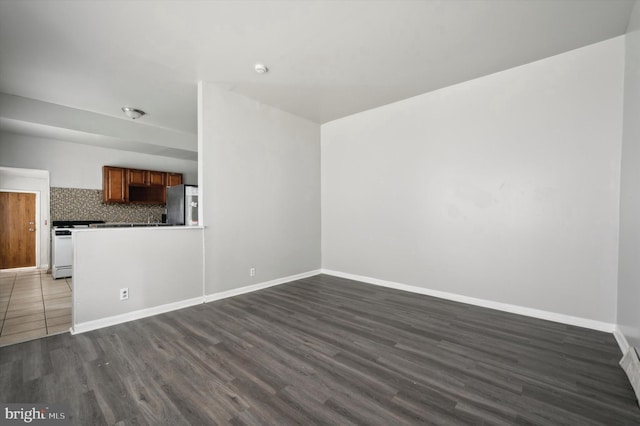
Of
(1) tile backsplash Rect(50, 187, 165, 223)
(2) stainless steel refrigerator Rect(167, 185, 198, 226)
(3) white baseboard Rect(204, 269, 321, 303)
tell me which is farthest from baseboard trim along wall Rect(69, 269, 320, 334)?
(1) tile backsplash Rect(50, 187, 165, 223)

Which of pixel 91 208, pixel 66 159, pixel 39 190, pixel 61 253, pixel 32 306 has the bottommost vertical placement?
pixel 32 306

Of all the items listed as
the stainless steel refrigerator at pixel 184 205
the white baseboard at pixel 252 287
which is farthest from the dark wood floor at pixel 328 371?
the stainless steel refrigerator at pixel 184 205

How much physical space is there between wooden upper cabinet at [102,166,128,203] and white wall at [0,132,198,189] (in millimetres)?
177

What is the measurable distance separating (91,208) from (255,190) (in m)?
4.34

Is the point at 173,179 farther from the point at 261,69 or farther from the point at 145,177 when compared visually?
the point at 261,69

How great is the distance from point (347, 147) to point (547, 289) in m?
3.49

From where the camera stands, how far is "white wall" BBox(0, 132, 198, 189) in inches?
204

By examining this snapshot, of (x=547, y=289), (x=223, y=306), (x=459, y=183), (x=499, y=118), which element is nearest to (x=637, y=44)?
(x=499, y=118)

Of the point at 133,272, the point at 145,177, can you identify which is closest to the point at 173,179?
the point at 145,177

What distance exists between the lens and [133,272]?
10.3ft

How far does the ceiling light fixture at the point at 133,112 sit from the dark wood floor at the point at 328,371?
139 inches

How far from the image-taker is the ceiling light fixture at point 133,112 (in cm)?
464

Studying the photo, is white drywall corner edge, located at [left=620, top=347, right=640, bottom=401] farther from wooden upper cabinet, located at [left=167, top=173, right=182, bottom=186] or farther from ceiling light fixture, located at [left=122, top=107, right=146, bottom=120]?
wooden upper cabinet, located at [left=167, top=173, right=182, bottom=186]

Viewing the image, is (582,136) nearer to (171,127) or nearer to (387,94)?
(387,94)
